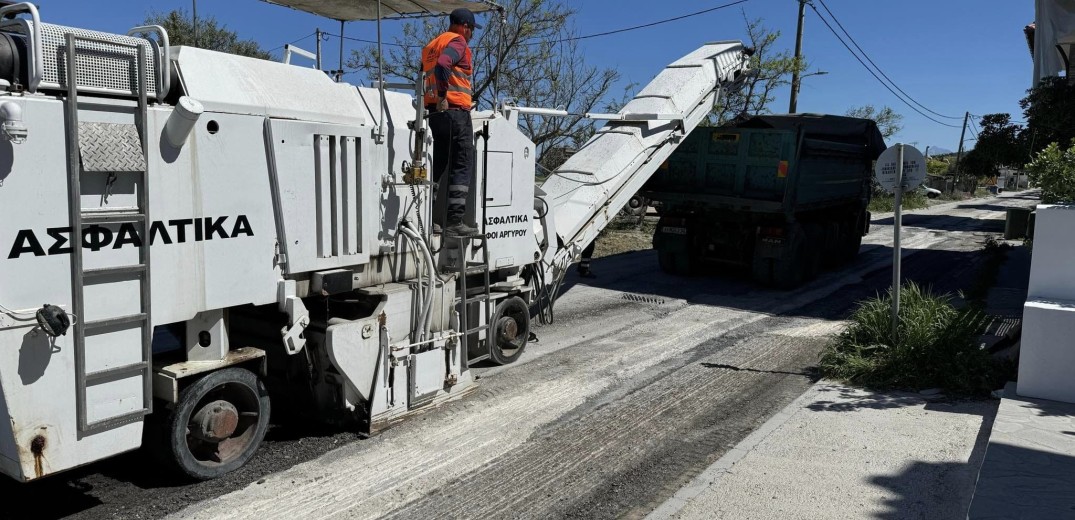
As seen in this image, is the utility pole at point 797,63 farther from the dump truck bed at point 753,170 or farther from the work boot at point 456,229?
the work boot at point 456,229

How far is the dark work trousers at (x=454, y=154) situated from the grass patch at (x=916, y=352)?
3.77 m

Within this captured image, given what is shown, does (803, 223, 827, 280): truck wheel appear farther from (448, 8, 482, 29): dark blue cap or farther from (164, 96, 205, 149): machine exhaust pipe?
(164, 96, 205, 149): machine exhaust pipe

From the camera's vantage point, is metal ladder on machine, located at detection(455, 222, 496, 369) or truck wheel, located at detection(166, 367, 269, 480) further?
metal ladder on machine, located at detection(455, 222, 496, 369)

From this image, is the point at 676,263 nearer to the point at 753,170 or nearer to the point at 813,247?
the point at 753,170

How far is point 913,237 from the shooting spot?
66.9ft

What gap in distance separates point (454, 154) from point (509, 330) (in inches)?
76.0

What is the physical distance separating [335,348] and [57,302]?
5.75 feet

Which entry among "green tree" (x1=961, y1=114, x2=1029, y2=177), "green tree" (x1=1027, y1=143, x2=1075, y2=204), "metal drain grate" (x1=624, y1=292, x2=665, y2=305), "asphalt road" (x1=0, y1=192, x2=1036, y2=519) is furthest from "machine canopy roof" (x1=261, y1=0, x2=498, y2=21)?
"green tree" (x1=961, y1=114, x2=1029, y2=177)

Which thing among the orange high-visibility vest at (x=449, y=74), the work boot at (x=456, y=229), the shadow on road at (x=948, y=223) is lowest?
the shadow on road at (x=948, y=223)

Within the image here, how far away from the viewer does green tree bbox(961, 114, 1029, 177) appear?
46.5 feet

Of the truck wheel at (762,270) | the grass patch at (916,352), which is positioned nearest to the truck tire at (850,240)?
the truck wheel at (762,270)

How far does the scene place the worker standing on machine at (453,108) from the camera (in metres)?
6.05

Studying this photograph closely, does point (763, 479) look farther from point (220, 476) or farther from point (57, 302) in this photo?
point (57, 302)

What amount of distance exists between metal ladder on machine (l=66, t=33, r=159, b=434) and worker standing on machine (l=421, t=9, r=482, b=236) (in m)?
2.38
